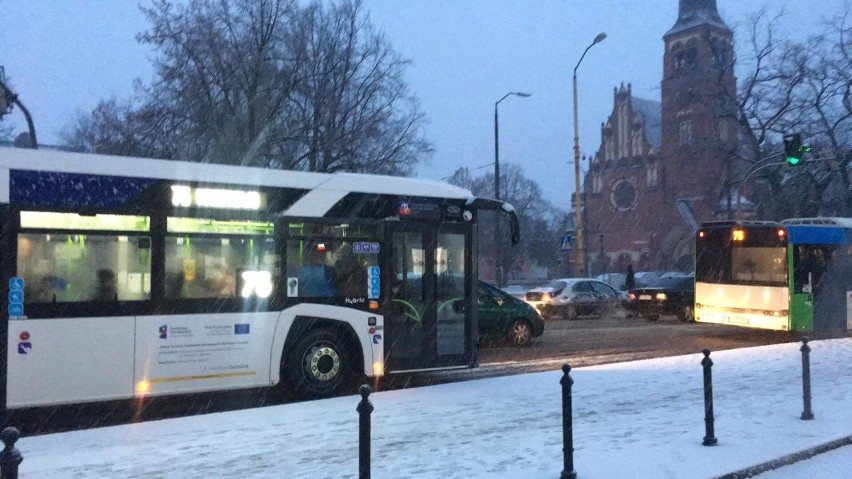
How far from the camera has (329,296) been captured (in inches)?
404

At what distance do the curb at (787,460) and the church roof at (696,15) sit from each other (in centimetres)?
6506

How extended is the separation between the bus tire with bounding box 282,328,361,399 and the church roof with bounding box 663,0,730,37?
64.0 m

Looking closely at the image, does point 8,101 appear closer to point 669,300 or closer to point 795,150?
point 669,300

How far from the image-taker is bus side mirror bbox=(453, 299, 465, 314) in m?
11.3

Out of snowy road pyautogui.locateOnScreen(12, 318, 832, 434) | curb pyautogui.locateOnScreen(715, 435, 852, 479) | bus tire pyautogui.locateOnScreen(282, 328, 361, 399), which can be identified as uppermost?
bus tire pyautogui.locateOnScreen(282, 328, 361, 399)

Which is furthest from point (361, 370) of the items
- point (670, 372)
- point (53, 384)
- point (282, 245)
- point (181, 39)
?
point (181, 39)

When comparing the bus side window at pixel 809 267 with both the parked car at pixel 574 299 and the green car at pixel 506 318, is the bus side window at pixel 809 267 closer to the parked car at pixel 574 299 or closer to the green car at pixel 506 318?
the green car at pixel 506 318

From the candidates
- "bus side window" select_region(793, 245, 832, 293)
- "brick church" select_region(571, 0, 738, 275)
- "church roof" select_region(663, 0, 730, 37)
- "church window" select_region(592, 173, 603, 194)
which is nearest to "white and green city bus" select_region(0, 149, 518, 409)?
"bus side window" select_region(793, 245, 832, 293)

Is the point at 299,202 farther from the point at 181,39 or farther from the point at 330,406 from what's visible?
the point at 181,39

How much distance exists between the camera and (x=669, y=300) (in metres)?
24.8

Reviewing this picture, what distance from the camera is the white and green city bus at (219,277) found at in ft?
27.3

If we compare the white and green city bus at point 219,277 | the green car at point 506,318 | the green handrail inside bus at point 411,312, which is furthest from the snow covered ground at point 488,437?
the green car at point 506,318

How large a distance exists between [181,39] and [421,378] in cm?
1754

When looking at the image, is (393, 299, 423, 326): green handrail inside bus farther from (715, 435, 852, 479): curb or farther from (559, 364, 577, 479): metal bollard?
(715, 435, 852, 479): curb
